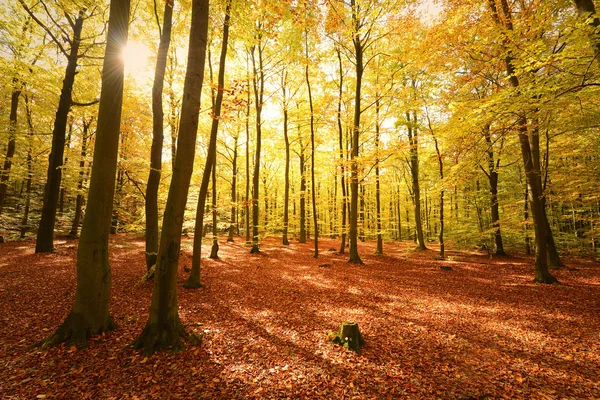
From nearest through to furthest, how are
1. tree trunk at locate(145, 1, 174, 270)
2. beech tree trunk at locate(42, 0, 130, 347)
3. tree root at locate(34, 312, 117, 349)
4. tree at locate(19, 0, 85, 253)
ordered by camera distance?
tree root at locate(34, 312, 117, 349) < beech tree trunk at locate(42, 0, 130, 347) < tree trunk at locate(145, 1, 174, 270) < tree at locate(19, 0, 85, 253)

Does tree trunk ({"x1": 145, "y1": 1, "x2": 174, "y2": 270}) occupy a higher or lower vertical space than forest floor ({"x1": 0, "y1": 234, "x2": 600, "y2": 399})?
higher

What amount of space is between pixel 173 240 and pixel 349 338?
11.9 ft

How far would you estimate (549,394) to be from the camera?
127 inches

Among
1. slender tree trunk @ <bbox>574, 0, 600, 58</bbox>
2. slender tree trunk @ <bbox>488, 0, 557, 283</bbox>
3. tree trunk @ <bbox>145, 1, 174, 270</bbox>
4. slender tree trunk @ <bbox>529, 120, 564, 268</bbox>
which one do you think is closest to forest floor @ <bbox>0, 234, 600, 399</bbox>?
slender tree trunk @ <bbox>488, 0, 557, 283</bbox>

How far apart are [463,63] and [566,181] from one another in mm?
7818

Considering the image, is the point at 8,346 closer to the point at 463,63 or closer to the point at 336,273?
the point at 336,273

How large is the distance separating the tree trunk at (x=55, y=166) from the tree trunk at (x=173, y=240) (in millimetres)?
10357

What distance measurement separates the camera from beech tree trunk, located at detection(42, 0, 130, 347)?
414 cm

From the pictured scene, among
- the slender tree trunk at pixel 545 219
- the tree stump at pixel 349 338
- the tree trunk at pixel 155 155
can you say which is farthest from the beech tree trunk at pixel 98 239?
the slender tree trunk at pixel 545 219

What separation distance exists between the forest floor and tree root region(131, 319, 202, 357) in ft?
0.45

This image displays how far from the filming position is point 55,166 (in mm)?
10477

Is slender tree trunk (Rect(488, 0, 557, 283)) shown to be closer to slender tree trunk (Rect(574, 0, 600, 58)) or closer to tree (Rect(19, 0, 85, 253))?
slender tree trunk (Rect(574, 0, 600, 58))

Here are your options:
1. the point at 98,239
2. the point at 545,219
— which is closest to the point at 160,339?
the point at 98,239

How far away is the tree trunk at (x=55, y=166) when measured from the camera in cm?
1036
